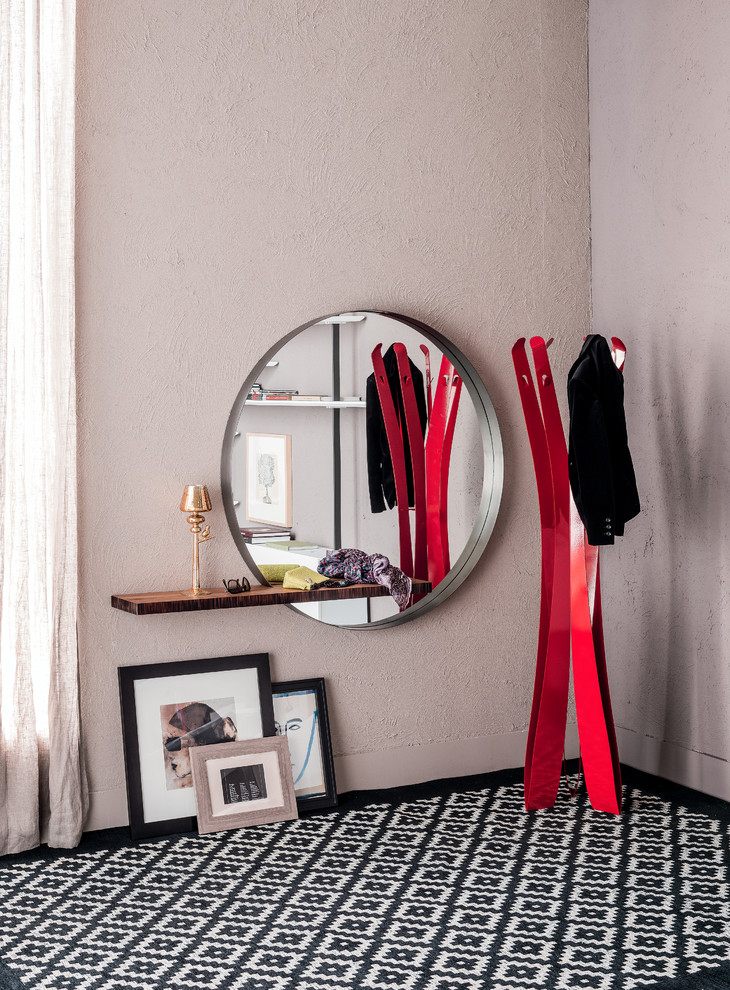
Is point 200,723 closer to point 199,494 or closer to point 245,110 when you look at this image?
point 199,494

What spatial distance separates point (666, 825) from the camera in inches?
116

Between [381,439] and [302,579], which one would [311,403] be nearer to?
[381,439]

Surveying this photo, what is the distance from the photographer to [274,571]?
3.16 meters

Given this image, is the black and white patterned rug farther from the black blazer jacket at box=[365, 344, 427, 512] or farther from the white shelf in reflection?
the white shelf in reflection

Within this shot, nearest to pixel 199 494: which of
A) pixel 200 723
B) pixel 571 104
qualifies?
pixel 200 723

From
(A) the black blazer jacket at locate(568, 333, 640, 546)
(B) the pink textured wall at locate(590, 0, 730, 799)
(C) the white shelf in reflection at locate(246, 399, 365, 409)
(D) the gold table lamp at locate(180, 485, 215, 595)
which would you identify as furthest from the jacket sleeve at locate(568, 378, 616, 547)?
(D) the gold table lamp at locate(180, 485, 215, 595)

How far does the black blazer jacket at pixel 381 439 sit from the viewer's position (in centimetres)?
331

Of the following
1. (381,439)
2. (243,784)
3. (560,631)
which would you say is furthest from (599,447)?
(243,784)

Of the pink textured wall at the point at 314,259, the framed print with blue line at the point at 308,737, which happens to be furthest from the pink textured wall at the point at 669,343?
the framed print with blue line at the point at 308,737

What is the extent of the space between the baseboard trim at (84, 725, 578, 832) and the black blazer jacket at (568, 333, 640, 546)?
0.96 metres

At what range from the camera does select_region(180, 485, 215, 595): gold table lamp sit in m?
2.93

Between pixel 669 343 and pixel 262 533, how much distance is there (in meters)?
1.55

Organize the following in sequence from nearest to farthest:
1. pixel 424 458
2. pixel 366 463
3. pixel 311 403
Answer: pixel 311 403, pixel 366 463, pixel 424 458

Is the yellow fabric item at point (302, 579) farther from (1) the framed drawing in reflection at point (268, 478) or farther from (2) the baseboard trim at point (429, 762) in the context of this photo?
(2) the baseboard trim at point (429, 762)
